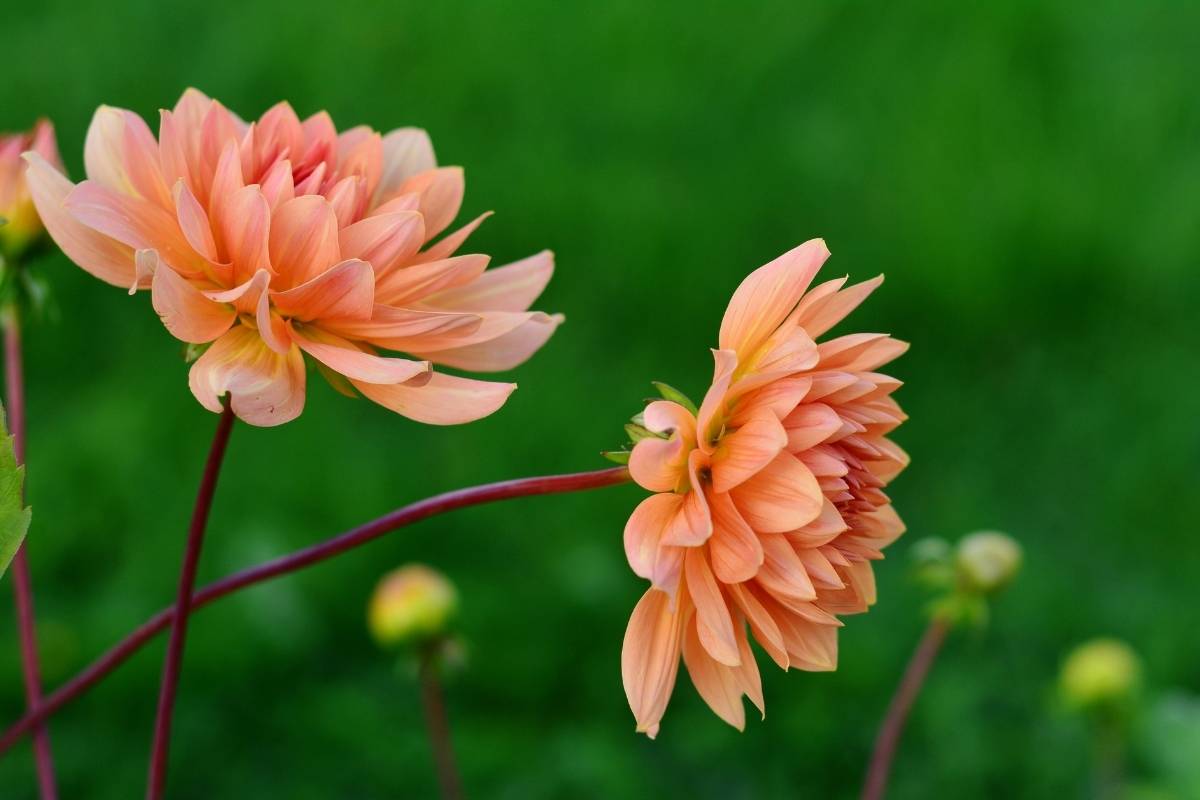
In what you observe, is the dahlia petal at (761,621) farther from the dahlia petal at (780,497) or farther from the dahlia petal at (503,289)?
the dahlia petal at (503,289)

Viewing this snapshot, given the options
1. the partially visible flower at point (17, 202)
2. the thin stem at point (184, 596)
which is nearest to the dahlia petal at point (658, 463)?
the thin stem at point (184, 596)

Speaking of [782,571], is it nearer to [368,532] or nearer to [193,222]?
[368,532]

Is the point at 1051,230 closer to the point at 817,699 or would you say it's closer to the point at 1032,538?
the point at 1032,538

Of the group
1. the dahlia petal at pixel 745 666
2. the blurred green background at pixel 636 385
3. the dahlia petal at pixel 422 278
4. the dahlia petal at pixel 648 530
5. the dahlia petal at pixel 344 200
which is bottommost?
the blurred green background at pixel 636 385

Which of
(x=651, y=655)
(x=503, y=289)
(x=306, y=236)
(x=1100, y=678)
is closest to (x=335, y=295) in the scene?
(x=306, y=236)

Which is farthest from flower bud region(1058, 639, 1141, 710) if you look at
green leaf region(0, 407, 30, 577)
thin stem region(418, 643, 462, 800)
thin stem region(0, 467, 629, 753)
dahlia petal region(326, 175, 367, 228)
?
green leaf region(0, 407, 30, 577)

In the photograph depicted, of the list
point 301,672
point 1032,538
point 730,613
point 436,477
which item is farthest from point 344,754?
point 730,613
